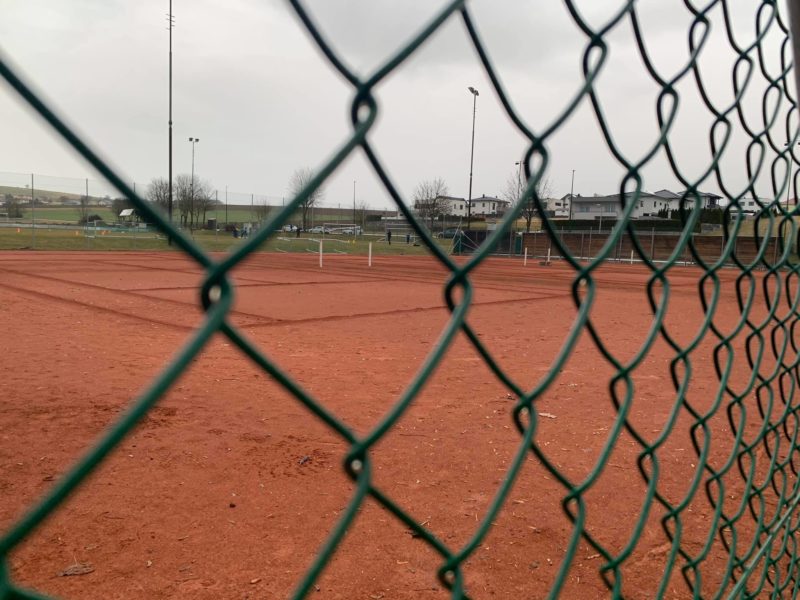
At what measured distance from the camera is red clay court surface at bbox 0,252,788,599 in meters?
2.44

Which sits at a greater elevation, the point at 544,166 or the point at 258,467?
the point at 544,166

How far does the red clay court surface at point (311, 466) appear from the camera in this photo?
244 centimetres

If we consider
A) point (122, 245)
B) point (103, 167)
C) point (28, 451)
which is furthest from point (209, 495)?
point (122, 245)

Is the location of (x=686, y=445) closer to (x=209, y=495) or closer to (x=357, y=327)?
(x=209, y=495)

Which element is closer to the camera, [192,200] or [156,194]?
[156,194]

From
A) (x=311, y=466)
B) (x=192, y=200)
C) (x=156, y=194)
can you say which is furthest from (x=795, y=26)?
(x=192, y=200)

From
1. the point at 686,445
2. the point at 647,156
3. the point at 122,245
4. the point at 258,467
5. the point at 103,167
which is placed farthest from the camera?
the point at 122,245

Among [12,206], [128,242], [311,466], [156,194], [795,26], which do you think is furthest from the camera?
[128,242]

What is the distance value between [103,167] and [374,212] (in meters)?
55.1

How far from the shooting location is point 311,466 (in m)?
3.42

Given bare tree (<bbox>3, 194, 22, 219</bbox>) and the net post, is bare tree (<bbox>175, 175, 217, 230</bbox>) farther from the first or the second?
the net post

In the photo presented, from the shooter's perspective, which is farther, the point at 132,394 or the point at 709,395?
the point at 709,395

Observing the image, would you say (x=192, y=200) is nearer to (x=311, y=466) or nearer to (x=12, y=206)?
(x=12, y=206)

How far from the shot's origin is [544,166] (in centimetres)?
93
